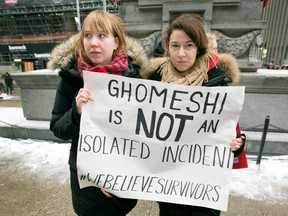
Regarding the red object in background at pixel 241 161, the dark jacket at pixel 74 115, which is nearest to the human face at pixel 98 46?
the dark jacket at pixel 74 115

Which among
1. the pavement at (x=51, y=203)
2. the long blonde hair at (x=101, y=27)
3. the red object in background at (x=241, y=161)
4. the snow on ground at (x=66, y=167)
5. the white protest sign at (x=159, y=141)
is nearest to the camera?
the long blonde hair at (x=101, y=27)

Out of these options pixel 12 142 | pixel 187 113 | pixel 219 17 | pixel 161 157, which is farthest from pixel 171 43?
pixel 12 142

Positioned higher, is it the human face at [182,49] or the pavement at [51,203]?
the human face at [182,49]

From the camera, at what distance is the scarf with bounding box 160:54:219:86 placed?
4.99 feet

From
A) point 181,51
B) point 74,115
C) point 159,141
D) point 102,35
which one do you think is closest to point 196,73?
point 181,51

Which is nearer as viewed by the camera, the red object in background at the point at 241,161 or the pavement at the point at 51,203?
the red object in background at the point at 241,161

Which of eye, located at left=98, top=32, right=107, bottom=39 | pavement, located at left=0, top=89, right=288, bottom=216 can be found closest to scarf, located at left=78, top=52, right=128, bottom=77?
eye, located at left=98, top=32, right=107, bottom=39

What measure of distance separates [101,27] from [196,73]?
713 millimetres

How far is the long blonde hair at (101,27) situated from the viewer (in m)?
1.37

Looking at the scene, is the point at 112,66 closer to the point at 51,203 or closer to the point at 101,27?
the point at 101,27

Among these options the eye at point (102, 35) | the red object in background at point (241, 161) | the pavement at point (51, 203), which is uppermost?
the eye at point (102, 35)

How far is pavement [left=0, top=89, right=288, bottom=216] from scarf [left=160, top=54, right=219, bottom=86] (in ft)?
6.00

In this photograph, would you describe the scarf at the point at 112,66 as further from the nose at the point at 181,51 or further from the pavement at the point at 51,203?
the pavement at the point at 51,203

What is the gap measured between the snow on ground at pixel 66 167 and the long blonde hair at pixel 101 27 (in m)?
2.41
